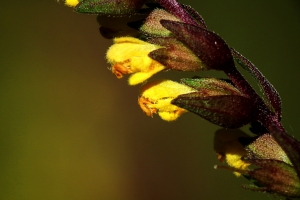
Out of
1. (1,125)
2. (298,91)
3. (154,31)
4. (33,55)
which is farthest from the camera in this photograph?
(298,91)

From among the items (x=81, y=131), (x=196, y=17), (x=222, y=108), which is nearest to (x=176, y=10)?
(x=196, y=17)

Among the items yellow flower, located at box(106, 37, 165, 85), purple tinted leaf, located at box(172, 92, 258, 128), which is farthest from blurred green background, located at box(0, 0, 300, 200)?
purple tinted leaf, located at box(172, 92, 258, 128)

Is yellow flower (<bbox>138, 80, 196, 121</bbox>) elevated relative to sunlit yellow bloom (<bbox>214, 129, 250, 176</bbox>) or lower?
elevated

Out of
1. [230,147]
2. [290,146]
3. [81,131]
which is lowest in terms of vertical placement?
[81,131]

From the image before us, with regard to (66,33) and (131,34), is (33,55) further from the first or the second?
(131,34)

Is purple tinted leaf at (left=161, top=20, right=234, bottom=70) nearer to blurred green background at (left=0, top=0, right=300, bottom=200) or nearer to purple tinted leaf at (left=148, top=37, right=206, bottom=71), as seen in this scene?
purple tinted leaf at (left=148, top=37, right=206, bottom=71)

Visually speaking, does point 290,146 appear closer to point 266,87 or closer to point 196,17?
point 266,87

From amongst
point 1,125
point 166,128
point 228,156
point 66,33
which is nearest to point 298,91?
point 166,128
